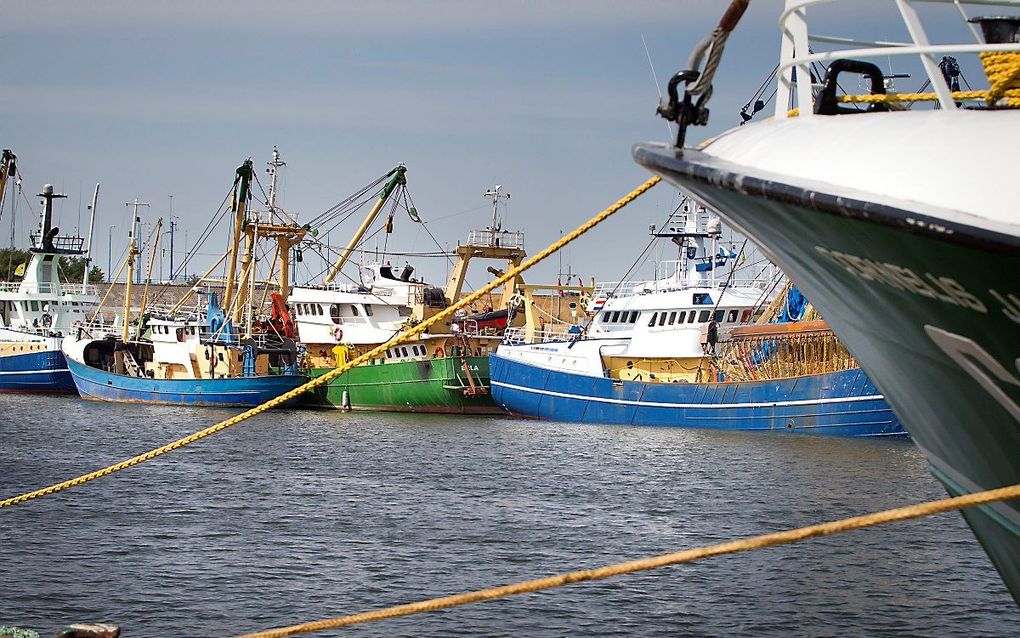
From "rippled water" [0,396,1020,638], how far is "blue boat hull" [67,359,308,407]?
14491 mm

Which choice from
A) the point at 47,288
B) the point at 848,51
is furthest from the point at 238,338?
the point at 848,51

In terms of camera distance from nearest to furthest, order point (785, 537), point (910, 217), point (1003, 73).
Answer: point (910, 217)
point (785, 537)
point (1003, 73)

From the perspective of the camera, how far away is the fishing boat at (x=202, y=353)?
48.8 meters

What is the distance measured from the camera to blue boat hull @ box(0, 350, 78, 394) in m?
57.0

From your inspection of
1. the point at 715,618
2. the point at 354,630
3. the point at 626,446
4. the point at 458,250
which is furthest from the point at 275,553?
the point at 458,250

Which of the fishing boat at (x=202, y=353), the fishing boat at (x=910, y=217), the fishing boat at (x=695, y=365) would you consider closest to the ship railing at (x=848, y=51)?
the fishing boat at (x=910, y=217)

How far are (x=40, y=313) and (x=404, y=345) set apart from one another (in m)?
23.8

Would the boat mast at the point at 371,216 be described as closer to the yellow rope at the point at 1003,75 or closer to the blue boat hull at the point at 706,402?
the blue boat hull at the point at 706,402

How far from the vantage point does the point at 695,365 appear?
4028 centimetres

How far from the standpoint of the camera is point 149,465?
27828 millimetres

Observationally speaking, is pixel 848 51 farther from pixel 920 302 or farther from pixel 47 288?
pixel 47 288

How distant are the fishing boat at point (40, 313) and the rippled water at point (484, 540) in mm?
26645

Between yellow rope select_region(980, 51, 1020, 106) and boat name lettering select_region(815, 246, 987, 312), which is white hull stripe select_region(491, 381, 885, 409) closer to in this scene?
yellow rope select_region(980, 51, 1020, 106)

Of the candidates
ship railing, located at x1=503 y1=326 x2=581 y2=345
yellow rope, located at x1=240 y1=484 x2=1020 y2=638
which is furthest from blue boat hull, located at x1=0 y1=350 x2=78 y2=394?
yellow rope, located at x1=240 y1=484 x2=1020 y2=638
